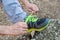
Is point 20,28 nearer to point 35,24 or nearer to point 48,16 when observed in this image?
point 35,24

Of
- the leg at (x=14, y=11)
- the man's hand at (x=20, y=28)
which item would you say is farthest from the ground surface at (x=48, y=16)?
the leg at (x=14, y=11)

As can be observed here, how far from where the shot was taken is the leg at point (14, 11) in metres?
3.58

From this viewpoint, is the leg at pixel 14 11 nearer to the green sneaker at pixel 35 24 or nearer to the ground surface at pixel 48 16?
the green sneaker at pixel 35 24

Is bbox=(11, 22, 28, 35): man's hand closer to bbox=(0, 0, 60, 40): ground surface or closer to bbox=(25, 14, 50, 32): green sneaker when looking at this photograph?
bbox=(25, 14, 50, 32): green sneaker

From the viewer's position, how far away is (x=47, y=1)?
4.99 metres

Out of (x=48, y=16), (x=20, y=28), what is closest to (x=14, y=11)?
(x=20, y=28)

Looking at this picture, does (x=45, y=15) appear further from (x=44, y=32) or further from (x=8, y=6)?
(x=8, y=6)

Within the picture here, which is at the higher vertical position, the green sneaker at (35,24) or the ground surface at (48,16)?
the green sneaker at (35,24)

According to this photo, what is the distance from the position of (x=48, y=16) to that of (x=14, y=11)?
959 mm

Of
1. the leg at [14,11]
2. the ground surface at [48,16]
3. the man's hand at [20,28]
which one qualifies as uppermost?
the leg at [14,11]

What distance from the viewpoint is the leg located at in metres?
3.58

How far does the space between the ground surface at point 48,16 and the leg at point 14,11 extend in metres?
0.30

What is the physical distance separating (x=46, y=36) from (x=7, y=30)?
0.55 meters

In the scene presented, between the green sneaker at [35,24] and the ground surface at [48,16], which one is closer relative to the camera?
the green sneaker at [35,24]
